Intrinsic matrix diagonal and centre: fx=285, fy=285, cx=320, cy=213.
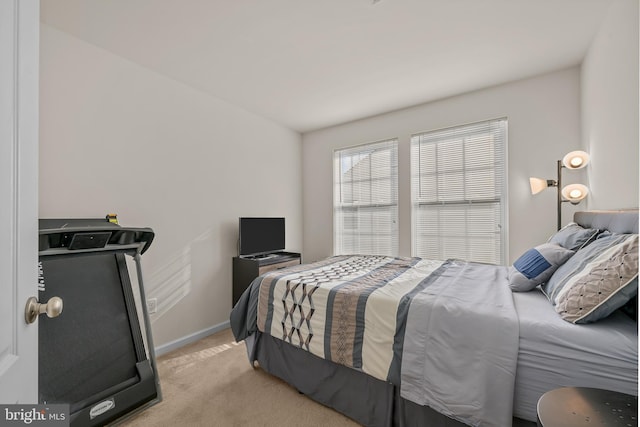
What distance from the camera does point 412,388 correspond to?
1479 millimetres

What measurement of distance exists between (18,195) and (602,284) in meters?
2.01

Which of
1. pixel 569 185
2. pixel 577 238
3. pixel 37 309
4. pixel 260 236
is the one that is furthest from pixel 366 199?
pixel 37 309

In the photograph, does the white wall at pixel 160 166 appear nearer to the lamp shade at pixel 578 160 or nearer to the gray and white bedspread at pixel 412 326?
the gray and white bedspread at pixel 412 326

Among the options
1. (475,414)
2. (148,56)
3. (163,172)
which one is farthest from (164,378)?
(148,56)

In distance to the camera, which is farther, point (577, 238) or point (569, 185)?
point (569, 185)

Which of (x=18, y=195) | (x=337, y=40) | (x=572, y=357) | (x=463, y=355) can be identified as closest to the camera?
(x=18, y=195)

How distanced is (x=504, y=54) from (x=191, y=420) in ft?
12.4

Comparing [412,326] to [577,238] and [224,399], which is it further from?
[224,399]

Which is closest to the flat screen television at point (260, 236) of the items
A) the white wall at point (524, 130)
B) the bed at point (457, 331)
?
the bed at point (457, 331)

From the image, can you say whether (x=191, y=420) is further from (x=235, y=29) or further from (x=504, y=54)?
(x=504, y=54)

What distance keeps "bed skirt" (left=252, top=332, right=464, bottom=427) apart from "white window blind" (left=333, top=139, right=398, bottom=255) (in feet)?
7.21

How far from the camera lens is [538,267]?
1.78m

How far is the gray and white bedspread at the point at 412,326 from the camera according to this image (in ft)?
4.25
